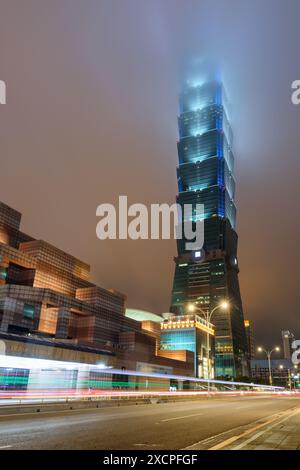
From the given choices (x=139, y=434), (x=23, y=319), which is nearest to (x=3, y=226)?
(x=23, y=319)

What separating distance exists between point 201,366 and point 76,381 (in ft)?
503

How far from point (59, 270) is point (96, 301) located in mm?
22074

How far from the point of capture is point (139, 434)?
1312 cm

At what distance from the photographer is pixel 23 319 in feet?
416
